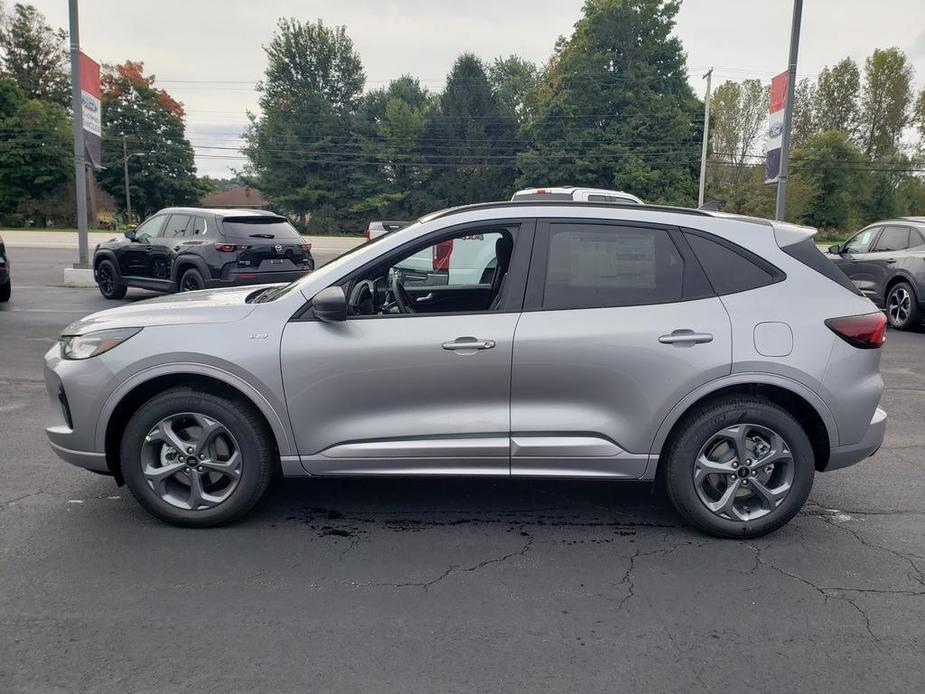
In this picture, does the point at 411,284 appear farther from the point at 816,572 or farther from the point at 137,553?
the point at 816,572

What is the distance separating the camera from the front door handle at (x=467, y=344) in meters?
3.91

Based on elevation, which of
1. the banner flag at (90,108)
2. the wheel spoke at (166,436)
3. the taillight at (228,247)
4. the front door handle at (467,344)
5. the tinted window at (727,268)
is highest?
the banner flag at (90,108)

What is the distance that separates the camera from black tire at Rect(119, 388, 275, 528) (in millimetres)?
3988

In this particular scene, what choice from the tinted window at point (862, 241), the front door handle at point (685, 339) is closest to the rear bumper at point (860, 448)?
the front door handle at point (685, 339)

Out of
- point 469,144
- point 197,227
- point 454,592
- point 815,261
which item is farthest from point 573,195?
point 469,144

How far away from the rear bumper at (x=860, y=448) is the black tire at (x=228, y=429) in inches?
117

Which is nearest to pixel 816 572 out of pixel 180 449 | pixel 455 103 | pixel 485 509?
pixel 485 509

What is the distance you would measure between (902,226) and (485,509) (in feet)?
35.2

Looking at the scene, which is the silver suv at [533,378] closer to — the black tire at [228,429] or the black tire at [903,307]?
the black tire at [228,429]

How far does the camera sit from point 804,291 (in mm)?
4023

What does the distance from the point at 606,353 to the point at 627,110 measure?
5692 centimetres

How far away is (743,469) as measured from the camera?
401 centimetres

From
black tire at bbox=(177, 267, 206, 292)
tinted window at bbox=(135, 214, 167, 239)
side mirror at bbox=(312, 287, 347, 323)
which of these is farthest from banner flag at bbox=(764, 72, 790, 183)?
side mirror at bbox=(312, 287, 347, 323)

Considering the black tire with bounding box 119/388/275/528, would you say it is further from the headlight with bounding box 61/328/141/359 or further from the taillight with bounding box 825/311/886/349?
the taillight with bounding box 825/311/886/349
